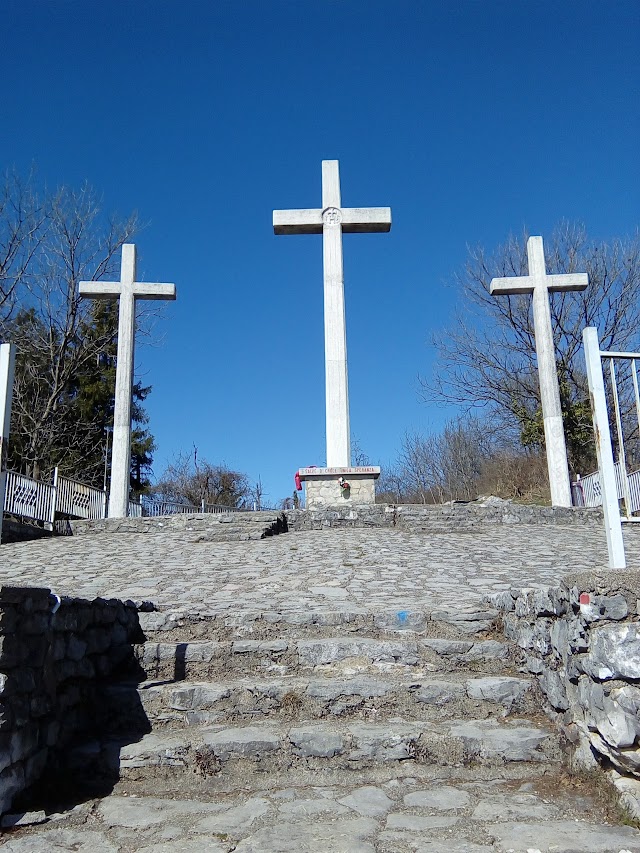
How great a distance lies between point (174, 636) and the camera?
479 centimetres

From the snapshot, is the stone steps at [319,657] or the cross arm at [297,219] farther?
the cross arm at [297,219]

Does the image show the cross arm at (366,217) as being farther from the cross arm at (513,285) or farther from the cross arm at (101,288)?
the cross arm at (101,288)

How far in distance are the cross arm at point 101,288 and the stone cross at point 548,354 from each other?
8.15 meters

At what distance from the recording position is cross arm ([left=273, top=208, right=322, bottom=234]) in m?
13.5

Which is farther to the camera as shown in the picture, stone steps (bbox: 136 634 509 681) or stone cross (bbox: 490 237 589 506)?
stone cross (bbox: 490 237 589 506)

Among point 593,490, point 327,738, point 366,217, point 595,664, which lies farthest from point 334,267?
point 595,664

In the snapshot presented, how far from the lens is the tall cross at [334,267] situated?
41.2 feet

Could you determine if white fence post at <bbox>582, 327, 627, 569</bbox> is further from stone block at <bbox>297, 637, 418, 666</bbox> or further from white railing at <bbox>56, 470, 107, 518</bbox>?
white railing at <bbox>56, 470, 107, 518</bbox>

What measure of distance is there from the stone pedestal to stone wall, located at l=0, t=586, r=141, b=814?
804 cm

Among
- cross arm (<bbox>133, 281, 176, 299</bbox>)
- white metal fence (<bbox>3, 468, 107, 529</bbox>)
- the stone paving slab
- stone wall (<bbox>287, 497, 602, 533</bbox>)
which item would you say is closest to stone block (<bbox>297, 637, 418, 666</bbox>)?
the stone paving slab

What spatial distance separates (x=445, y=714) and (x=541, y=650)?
2.15 feet

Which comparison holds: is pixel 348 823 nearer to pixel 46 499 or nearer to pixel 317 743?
pixel 317 743

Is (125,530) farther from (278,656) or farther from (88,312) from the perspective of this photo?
(88,312)

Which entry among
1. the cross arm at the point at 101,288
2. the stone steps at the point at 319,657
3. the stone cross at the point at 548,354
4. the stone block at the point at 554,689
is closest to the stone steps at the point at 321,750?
the stone block at the point at 554,689
